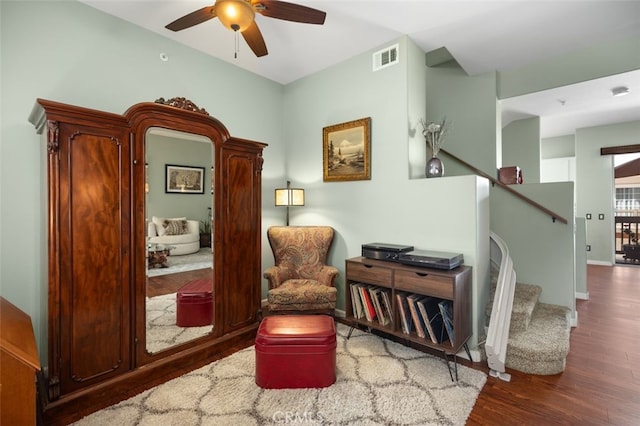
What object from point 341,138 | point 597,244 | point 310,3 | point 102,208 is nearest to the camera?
point 102,208

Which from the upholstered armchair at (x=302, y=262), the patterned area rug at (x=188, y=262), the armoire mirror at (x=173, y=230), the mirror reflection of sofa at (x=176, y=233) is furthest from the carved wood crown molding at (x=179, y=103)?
the upholstered armchair at (x=302, y=262)

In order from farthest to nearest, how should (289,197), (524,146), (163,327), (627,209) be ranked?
(627,209) < (524,146) < (289,197) < (163,327)

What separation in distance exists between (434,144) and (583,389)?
222 centimetres

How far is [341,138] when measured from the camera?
3332mm

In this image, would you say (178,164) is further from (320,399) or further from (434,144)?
(434,144)

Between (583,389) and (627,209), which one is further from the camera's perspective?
(627,209)

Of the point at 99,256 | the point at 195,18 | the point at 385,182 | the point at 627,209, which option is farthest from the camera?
the point at 627,209

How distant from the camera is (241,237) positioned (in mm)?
2721

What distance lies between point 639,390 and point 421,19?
3.27 meters

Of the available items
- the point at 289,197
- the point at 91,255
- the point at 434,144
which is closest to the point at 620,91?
the point at 434,144

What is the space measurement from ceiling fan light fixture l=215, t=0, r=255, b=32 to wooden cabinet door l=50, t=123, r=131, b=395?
1.03m

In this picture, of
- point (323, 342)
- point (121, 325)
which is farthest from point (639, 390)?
point (121, 325)

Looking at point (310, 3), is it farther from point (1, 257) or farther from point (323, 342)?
point (1, 257)

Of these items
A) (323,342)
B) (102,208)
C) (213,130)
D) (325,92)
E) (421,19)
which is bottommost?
Result: (323,342)
